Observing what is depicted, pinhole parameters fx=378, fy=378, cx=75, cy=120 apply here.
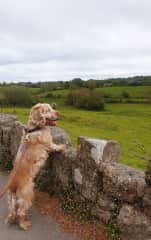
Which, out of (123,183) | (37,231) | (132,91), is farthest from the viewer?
(132,91)

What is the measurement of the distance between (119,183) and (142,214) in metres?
0.61

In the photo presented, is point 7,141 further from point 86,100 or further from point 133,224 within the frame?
point 86,100

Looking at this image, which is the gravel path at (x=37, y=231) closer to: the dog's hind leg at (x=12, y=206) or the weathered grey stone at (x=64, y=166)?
the dog's hind leg at (x=12, y=206)

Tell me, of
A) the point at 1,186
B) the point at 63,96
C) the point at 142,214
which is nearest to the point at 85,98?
the point at 63,96

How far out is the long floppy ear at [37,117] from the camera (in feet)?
23.1

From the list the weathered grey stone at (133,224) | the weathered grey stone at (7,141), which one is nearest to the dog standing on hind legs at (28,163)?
the weathered grey stone at (133,224)

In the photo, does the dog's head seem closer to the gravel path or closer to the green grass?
the gravel path

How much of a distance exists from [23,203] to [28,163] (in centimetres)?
73

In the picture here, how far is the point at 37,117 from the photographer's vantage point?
7.08 metres

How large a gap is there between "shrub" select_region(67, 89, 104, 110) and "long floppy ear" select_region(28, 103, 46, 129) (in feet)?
153

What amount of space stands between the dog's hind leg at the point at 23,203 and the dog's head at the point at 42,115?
1.13 m

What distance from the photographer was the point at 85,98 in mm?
54969

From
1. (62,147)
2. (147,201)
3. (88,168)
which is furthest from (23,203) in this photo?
(147,201)

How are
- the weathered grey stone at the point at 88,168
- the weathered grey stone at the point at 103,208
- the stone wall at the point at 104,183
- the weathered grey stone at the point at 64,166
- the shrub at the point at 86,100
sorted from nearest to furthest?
the stone wall at the point at 104,183 < the weathered grey stone at the point at 103,208 < the weathered grey stone at the point at 88,168 < the weathered grey stone at the point at 64,166 < the shrub at the point at 86,100
